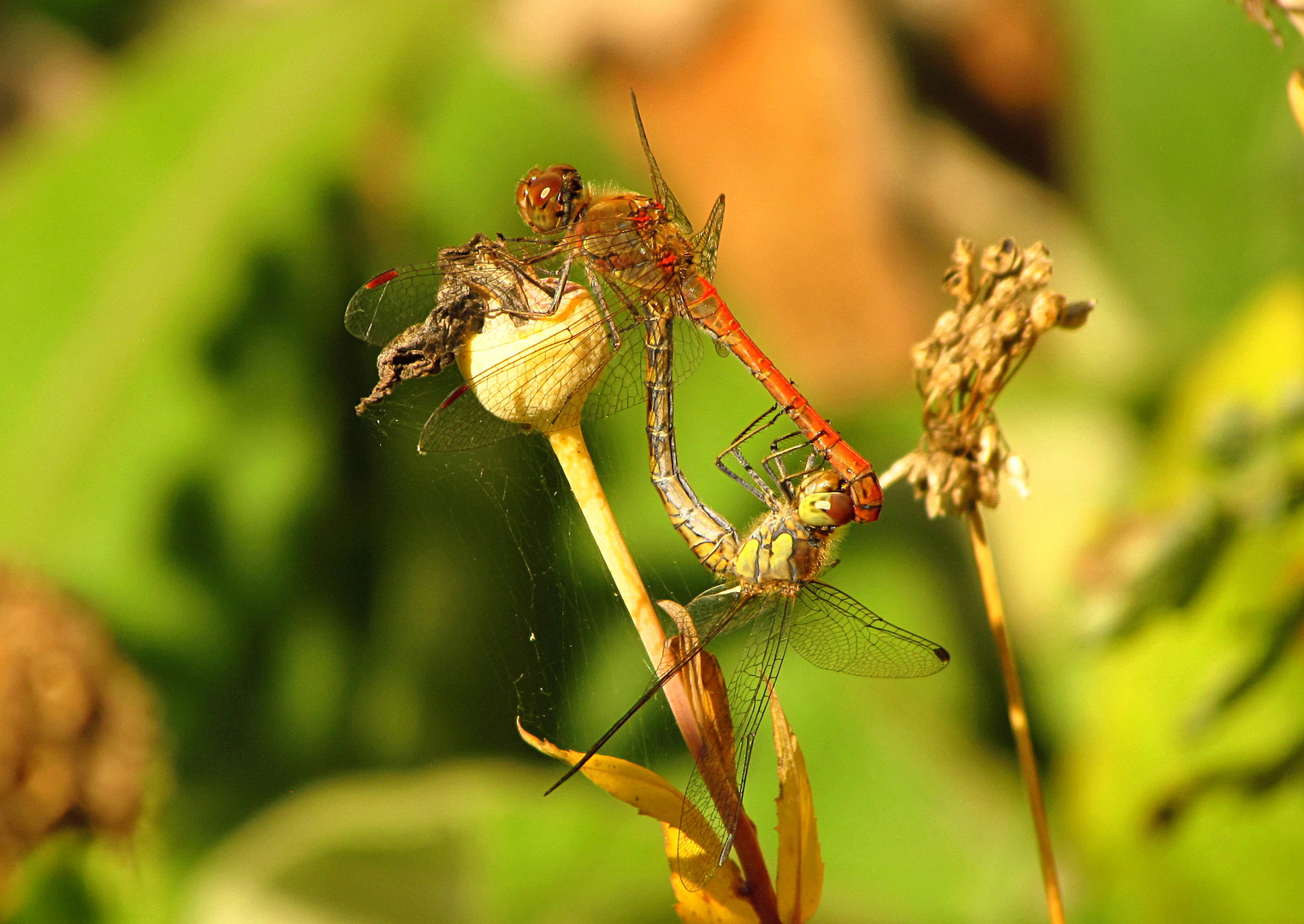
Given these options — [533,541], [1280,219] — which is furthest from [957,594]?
[533,541]

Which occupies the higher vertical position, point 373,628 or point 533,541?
point 373,628

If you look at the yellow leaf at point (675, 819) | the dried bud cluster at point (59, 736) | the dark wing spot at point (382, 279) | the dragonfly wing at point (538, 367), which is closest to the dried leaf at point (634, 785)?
the yellow leaf at point (675, 819)


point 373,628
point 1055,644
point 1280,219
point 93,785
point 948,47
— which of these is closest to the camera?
point 93,785

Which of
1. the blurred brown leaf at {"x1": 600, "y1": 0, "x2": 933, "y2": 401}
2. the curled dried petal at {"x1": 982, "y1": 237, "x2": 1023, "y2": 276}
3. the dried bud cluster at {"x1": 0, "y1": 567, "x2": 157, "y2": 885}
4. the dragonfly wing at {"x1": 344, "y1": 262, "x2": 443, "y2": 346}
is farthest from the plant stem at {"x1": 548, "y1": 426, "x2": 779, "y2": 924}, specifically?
the blurred brown leaf at {"x1": 600, "y1": 0, "x2": 933, "y2": 401}

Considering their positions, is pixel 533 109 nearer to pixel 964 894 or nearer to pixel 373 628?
pixel 373 628

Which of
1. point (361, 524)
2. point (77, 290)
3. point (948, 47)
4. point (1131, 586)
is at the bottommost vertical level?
point (1131, 586)

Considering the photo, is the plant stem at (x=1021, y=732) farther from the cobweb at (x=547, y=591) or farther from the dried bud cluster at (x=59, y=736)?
the dried bud cluster at (x=59, y=736)
